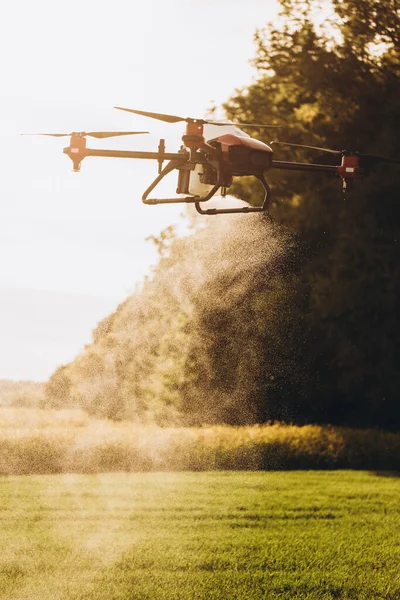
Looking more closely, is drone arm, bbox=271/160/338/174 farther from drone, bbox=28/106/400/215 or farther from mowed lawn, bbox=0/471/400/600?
mowed lawn, bbox=0/471/400/600

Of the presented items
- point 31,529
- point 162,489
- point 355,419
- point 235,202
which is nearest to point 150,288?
point 355,419

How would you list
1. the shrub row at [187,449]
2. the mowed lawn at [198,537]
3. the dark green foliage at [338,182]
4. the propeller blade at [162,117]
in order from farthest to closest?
the dark green foliage at [338,182] → the shrub row at [187,449] → the mowed lawn at [198,537] → the propeller blade at [162,117]

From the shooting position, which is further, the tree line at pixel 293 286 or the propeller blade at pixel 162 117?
the tree line at pixel 293 286

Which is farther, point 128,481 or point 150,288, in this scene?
point 150,288

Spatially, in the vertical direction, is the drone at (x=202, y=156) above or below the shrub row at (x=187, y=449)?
above

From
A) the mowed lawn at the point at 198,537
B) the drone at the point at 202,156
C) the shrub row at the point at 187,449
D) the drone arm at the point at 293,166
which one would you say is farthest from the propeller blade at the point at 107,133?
the shrub row at the point at 187,449

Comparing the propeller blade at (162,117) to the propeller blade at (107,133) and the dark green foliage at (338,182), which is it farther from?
the dark green foliage at (338,182)

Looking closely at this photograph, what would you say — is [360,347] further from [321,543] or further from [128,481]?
[321,543]
